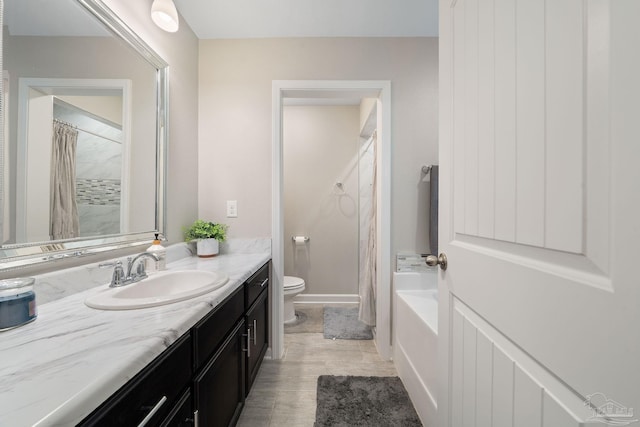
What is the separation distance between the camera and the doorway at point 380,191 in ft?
6.22

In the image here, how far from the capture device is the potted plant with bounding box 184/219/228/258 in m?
1.72

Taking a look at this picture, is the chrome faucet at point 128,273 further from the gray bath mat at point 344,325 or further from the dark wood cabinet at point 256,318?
the gray bath mat at point 344,325

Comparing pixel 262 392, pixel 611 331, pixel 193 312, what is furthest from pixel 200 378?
pixel 611 331

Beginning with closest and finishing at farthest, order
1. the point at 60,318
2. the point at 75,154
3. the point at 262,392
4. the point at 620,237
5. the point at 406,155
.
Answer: the point at 620,237 → the point at 60,318 → the point at 75,154 → the point at 262,392 → the point at 406,155

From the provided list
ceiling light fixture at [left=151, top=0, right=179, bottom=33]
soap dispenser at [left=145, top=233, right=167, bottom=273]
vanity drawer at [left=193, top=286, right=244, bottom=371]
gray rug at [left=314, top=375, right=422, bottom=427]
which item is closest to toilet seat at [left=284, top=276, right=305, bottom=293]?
gray rug at [left=314, top=375, right=422, bottom=427]

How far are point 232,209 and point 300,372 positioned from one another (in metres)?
1.30

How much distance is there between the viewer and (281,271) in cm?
194

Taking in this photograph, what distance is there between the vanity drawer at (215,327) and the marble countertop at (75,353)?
77mm

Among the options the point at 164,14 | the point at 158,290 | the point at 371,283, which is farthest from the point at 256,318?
→ the point at 164,14

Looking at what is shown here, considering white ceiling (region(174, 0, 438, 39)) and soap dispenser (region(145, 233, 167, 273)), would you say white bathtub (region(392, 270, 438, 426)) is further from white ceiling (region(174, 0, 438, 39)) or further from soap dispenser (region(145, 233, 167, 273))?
white ceiling (region(174, 0, 438, 39))

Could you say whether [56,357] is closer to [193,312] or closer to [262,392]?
[193,312]

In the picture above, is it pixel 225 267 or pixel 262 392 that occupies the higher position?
pixel 225 267

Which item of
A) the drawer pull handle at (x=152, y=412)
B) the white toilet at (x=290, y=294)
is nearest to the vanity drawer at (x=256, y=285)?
the white toilet at (x=290, y=294)

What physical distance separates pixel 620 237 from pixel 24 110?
156 centimetres
